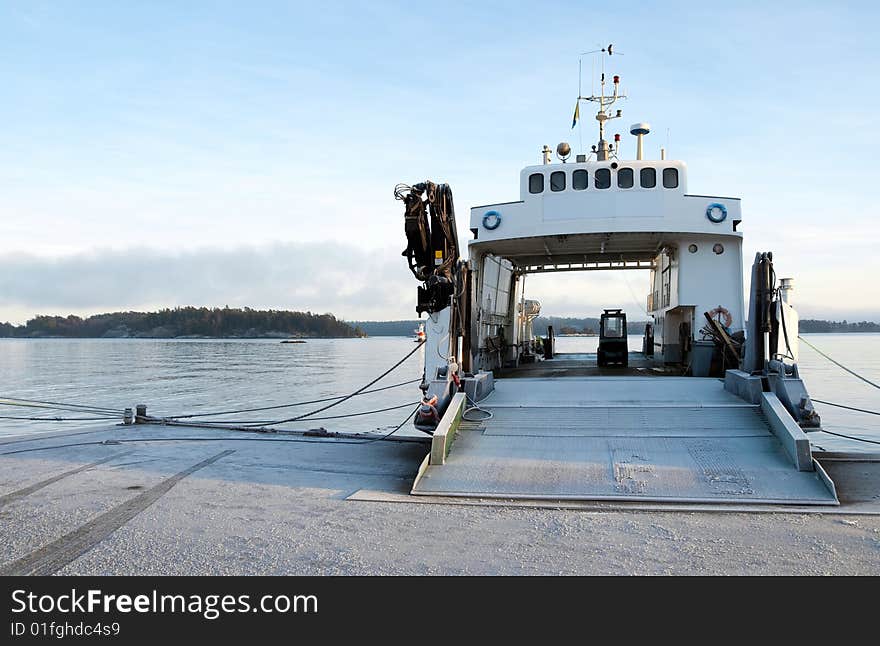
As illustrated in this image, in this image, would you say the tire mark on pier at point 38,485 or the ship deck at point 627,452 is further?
the tire mark on pier at point 38,485

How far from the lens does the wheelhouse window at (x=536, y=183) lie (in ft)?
44.8

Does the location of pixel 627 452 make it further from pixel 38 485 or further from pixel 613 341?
pixel 613 341

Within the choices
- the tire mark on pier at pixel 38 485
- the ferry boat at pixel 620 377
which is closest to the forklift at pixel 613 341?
the ferry boat at pixel 620 377

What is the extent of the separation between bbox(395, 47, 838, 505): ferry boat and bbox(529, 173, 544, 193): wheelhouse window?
0.09ft

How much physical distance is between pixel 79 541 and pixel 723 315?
35.4 feet

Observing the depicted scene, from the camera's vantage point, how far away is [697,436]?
730 centimetres

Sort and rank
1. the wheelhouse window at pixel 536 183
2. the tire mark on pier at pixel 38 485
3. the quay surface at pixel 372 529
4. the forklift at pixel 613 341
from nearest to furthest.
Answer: the quay surface at pixel 372 529 < the tire mark on pier at pixel 38 485 < the wheelhouse window at pixel 536 183 < the forklift at pixel 613 341

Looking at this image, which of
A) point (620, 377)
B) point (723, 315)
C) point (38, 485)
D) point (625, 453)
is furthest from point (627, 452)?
point (723, 315)

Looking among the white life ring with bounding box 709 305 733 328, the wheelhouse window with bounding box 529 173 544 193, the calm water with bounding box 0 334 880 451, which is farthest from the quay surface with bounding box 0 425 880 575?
the calm water with bounding box 0 334 880 451

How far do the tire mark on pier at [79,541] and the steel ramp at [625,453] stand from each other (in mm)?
2454

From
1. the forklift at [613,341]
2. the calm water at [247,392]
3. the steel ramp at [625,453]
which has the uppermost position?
the forklift at [613,341]

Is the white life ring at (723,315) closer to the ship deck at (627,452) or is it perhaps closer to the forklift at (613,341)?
the ship deck at (627,452)
